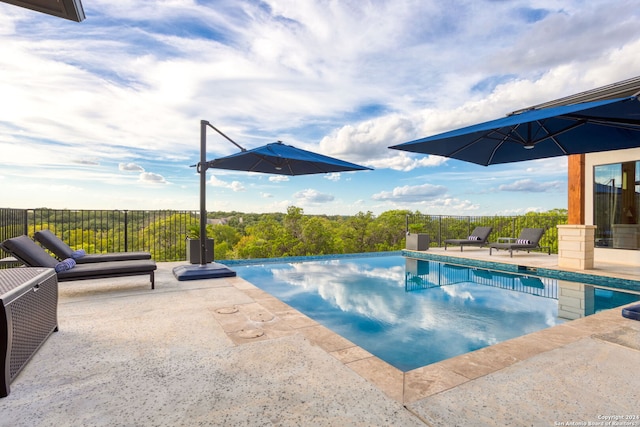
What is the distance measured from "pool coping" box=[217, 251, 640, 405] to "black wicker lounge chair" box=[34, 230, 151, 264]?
3063 millimetres

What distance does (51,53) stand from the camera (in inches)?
249

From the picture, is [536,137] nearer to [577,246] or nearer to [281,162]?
[577,246]

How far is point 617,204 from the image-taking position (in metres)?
8.02

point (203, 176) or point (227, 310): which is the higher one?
point (203, 176)

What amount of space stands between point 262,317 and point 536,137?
446cm

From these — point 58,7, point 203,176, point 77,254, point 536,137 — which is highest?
point 58,7

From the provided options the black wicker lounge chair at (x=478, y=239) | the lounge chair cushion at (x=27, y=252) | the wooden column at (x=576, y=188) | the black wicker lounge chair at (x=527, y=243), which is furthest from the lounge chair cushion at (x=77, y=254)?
the wooden column at (x=576, y=188)

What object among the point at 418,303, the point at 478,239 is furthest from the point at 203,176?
the point at 478,239

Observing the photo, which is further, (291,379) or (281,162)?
(281,162)

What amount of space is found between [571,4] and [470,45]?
200 centimetres

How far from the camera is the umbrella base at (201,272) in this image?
528 centimetres

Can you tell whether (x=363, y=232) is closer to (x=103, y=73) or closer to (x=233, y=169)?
(x=233, y=169)

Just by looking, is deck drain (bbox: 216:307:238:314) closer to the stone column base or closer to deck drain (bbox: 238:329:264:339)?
deck drain (bbox: 238:329:264:339)

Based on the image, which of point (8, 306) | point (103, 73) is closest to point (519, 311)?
point (8, 306)
